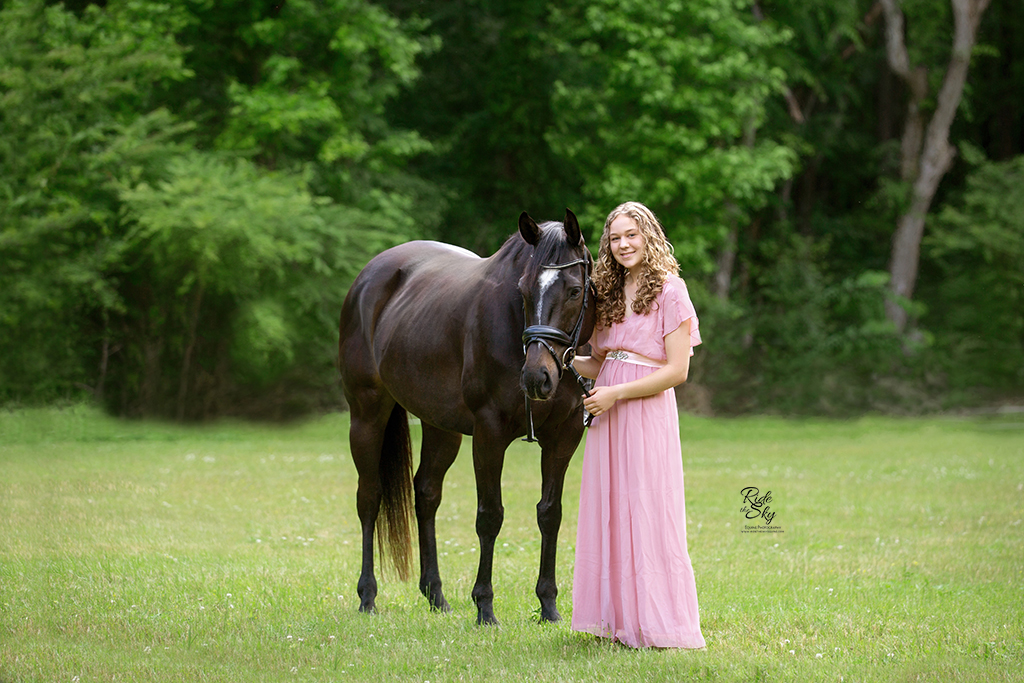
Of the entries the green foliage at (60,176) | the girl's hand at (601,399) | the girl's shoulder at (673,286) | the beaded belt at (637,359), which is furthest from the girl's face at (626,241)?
the green foliage at (60,176)

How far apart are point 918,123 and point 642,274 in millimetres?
24454

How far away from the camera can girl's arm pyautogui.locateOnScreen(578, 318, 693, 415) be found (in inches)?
181

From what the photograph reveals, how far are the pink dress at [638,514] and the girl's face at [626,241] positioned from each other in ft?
0.68

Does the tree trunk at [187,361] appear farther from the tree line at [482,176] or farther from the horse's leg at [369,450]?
the horse's leg at [369,450]

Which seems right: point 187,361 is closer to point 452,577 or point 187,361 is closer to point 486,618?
point 452,577

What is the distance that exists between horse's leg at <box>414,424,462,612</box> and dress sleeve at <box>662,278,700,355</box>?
2.15m

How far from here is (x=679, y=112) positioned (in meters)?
21.9

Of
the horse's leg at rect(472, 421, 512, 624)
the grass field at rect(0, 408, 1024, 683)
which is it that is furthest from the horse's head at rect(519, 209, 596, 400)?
the grass field at rect(0, 408, 1024, 683)

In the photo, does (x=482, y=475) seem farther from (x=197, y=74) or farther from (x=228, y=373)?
(x=197, y=74)

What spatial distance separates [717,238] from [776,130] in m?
6.31

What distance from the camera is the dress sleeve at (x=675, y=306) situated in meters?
4.60

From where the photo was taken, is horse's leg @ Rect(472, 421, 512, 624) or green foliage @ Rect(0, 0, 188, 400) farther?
green foliage @ Rect(0, 0, 188, 400)

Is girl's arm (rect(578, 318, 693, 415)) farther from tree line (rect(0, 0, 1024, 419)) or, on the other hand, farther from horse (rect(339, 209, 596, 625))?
tree line (rect(0, 0, 1024, 419))

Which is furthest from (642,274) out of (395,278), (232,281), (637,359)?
(232,281)
